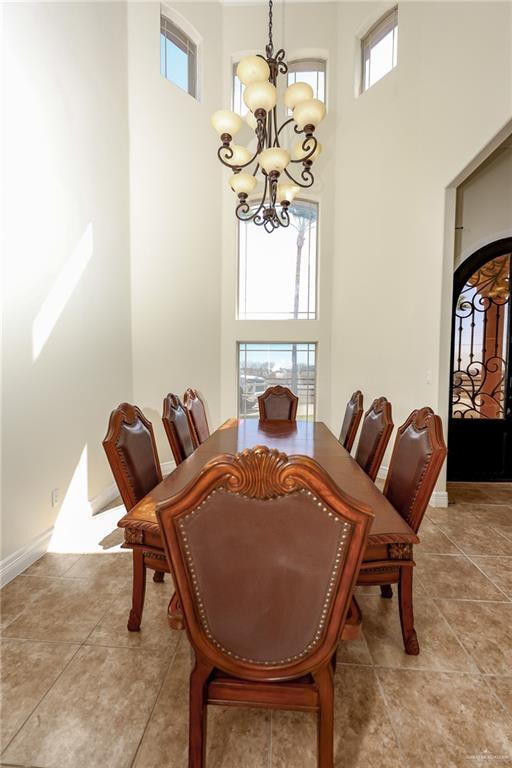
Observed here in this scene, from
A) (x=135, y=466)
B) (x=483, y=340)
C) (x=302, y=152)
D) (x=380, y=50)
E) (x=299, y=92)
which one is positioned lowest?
(x=135, y=466)

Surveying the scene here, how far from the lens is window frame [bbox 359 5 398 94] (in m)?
3.99

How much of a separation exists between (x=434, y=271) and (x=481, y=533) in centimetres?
229

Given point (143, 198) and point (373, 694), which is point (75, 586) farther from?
point (143, 198)

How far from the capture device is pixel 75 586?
222 centimetres

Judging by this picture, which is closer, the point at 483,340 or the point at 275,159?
the point at 275,159

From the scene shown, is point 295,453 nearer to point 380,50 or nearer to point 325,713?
point 325,713

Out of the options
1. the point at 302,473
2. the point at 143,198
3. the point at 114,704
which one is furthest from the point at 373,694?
the point at 143,198

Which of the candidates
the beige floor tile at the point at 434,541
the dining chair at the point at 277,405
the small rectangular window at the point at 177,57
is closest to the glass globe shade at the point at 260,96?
the dining chair at the point at 277,405

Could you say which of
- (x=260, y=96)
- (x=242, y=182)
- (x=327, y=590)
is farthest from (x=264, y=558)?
(x=242, y=182)

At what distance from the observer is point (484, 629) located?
1.87 metres

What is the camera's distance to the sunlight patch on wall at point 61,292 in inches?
99.8

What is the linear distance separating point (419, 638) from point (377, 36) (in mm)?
5775

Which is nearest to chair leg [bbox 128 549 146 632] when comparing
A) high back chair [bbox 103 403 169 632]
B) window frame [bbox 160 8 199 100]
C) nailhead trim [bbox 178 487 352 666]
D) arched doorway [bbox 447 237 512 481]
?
high back chair [bbox 103 403 169 632]

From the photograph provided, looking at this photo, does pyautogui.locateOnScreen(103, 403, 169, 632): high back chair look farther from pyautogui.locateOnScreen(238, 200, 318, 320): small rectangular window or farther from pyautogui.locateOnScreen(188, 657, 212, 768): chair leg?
pyautogui.locateOnScreen(238, 200, 318, 320): small rectangular window
